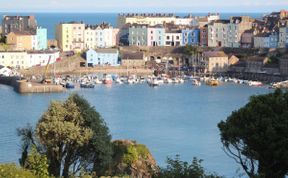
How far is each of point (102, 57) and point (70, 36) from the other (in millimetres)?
2382

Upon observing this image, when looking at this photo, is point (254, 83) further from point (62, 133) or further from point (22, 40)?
point (62, 133)

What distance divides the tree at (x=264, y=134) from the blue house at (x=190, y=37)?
22.0 meters

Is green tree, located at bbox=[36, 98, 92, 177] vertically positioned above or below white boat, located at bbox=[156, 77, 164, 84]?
above

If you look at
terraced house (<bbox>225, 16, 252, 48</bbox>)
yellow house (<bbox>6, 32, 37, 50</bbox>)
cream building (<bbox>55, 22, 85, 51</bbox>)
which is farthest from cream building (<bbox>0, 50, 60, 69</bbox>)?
terraced house (<bbox>225, 16, 252, 48</bbox>)

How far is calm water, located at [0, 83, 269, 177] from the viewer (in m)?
10.6

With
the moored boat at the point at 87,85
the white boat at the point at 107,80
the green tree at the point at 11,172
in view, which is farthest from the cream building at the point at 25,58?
the green tree at the point at 11,172

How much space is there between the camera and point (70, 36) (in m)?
27.4

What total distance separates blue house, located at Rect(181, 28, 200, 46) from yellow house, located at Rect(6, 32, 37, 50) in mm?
5546

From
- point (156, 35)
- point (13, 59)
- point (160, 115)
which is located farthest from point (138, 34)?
point (160, 115)

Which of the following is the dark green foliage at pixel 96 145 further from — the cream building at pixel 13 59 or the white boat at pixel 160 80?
the cream building at pixel 13 59

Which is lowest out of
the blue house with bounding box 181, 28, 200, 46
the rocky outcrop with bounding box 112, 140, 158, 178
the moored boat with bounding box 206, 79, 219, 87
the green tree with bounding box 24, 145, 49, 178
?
the moored boat with bounding box 206, 79, 219, 87

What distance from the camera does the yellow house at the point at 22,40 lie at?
2557cm

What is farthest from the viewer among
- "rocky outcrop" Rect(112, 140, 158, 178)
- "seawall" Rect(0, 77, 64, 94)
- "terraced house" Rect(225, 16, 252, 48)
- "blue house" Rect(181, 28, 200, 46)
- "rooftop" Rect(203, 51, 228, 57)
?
"blue house" Rect(181, 28, 200, 46)

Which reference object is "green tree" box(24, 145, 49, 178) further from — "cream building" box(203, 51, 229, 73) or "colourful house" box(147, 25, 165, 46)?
"colourful house" box(147, 25, 165, 46)
